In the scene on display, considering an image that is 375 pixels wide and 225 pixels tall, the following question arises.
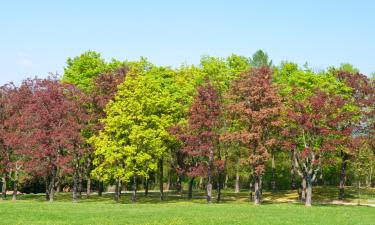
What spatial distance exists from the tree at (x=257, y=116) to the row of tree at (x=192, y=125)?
124mm

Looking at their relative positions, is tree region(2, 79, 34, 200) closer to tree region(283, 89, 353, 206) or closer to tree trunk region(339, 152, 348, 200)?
tree region(283, 89, 353, 206)

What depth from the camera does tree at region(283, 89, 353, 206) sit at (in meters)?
53.3

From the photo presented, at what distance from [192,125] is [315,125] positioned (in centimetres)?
1423

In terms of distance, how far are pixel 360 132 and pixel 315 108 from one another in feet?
47.6

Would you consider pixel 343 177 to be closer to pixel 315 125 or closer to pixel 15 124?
pixel 315 125

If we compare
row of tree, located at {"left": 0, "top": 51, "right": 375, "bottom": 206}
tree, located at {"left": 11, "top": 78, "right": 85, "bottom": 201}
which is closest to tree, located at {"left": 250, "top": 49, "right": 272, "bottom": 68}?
row of tree, located at {"left": 0, "top": 51, "right": 375, "bottom": 206}

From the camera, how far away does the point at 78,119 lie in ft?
210

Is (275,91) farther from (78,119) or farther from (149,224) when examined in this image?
(149,224)

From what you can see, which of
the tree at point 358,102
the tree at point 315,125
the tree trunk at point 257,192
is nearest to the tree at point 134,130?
the tree trunk at point 257,192

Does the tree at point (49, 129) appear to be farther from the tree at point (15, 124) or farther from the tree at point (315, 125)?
the tree at point (315, 125)

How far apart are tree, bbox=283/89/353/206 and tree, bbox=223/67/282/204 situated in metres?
1.90

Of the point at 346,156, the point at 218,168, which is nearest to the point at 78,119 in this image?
the point at 218,168

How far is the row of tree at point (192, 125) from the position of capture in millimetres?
55938

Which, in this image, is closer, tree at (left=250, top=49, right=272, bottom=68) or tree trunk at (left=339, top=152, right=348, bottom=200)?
tree trunk at (left=339, top=152, right=348, bottom=200)
